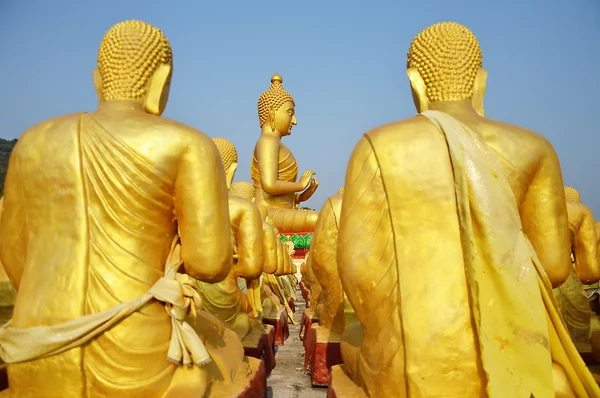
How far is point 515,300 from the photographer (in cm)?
206

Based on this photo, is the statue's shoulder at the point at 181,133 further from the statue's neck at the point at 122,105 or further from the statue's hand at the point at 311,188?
the statue's hand at the point at 311,188

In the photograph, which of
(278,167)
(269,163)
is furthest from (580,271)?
(278,167)

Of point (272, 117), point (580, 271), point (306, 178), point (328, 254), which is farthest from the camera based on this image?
point (306, 178)

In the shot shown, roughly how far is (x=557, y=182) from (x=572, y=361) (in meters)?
0.73

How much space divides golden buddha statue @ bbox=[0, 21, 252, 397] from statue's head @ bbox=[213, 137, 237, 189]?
3.40 meters

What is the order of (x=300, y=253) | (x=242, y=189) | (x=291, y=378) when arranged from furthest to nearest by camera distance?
(x=300, y=253), (x=242, y=189), (x=291, y=378)

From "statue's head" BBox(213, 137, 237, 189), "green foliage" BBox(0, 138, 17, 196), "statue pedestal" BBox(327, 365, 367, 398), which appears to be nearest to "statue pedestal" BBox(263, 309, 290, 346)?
"statue's head" BBox(213, 137, 237, 189)

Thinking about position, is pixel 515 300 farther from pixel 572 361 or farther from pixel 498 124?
pixel 498 124

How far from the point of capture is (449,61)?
253cm

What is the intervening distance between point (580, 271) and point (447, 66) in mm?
2403

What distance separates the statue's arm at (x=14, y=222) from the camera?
229 centimetres

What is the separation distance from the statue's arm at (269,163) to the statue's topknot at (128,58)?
22.1 ft

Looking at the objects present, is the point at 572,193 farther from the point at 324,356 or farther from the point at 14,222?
the point at 14,222

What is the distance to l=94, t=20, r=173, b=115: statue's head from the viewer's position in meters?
2.44
